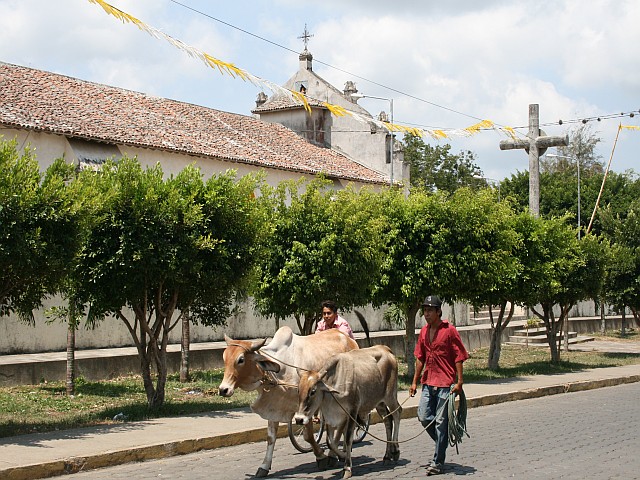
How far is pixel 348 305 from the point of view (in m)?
18.3

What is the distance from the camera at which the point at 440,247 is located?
65.2 ft

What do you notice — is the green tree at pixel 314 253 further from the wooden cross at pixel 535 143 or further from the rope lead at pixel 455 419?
the wooden cross at pixel 535 143

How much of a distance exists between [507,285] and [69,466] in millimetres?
14846

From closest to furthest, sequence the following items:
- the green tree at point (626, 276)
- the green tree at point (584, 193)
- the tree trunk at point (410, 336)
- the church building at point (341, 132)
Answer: the tree trunk at point (410, 336) → the green tree at point (626, 276) → the church building at point (341, 132) → the green tree at point (584, 193)

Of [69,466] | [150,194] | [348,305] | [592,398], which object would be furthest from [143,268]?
[592,398]

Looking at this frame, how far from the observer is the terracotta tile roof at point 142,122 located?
2645 centimetres

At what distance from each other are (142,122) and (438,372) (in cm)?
2280

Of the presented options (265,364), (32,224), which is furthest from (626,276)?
(265,364)

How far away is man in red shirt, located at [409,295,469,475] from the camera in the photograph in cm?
953

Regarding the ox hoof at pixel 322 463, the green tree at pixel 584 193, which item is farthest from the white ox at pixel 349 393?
the green tree at pixel 584 193

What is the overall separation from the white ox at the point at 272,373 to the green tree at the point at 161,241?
407 cm

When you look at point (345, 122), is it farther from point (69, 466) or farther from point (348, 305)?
point (69, 466)

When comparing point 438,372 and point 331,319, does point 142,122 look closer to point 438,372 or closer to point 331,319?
point 331,319

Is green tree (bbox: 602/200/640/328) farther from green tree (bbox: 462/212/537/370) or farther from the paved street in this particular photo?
the paved street
